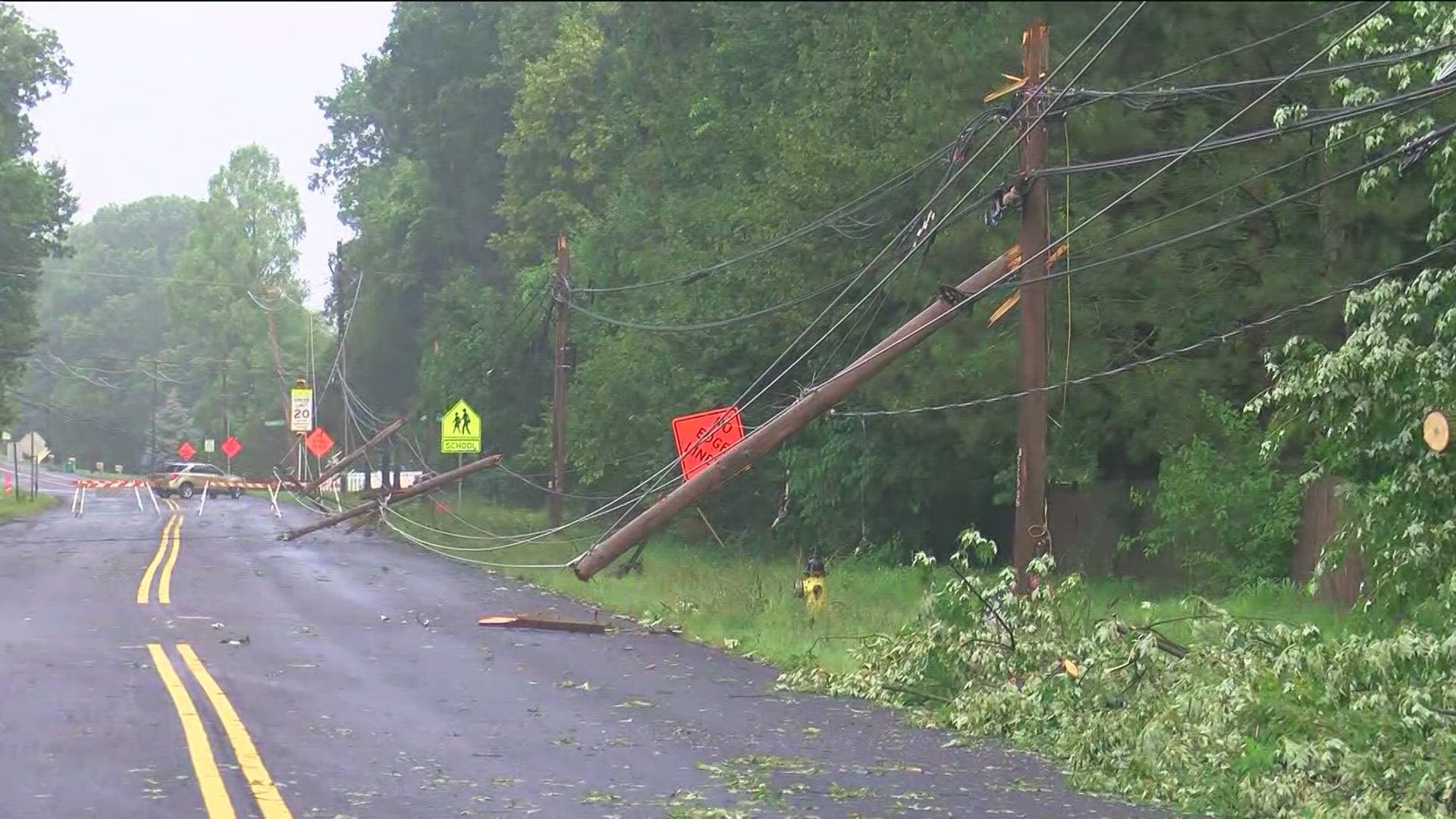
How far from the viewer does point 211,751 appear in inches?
422

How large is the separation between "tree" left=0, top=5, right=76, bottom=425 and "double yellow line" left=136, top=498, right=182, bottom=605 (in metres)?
10.4

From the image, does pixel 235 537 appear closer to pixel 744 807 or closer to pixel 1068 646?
pixel 1068 646

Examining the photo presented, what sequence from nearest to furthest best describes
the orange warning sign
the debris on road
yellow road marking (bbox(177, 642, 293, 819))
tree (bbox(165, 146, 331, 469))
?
yellow road marking (bbox(177, 642, 293, 819)) → the debris on road → the orange warning sign → tree (bbox(165, 146, 331, 469))

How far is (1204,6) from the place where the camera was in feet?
26.6

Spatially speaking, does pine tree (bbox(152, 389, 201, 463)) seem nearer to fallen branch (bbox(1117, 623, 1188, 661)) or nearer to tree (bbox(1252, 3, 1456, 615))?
fallen branch (bbox(1117, 623, 1188, 661))

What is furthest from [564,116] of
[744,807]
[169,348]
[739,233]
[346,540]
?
[169,348]

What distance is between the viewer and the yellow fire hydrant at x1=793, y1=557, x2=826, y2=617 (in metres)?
19.9

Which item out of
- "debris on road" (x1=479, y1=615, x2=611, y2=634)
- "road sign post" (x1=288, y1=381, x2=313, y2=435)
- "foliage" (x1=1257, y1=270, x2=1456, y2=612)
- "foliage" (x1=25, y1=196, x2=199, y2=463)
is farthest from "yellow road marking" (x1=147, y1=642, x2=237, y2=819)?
"foliage" (x1=25, y1=196, x2=199, y2=463)

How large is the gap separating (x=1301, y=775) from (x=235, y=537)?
34615 millimetres

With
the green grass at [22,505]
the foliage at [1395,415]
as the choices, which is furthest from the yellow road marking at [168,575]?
the foliage at [1395,415]

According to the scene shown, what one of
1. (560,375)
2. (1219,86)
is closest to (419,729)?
(1219,86)

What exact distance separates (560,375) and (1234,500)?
18.2 metres

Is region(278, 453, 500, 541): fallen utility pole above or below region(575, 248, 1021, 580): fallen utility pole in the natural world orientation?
below

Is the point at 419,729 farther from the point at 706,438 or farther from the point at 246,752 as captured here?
the point at 706,438
